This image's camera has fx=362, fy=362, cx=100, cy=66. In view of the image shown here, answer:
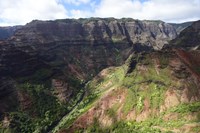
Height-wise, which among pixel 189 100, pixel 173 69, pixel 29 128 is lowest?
pixel 29 128

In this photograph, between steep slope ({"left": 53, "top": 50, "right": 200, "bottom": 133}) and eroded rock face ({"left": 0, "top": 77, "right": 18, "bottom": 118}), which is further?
eroded rock face ({"left": 0, "top": 77, "right": 18, "bottom": 118})

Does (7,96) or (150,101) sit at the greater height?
(7,96)

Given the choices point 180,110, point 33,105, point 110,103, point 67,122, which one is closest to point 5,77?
point 33,105

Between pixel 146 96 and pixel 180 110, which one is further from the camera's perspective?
pixel 146 96

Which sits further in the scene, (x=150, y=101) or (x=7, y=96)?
(x=7, y=96)

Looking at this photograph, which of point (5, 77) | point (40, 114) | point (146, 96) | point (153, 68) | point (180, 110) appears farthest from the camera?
point (5, 77)

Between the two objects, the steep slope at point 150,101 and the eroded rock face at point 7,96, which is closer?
the steep slope at point 150,101

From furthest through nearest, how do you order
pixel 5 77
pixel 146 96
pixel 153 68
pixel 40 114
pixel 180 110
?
pixel 5 77
pixel 40 114
pixel 153 68
pixel 146 96
pixel 180 110

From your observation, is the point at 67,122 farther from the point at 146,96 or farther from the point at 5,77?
the point at 5,77

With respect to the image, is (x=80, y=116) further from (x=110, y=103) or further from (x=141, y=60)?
(x=141, y=60)

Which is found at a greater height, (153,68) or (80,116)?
(153,68)
